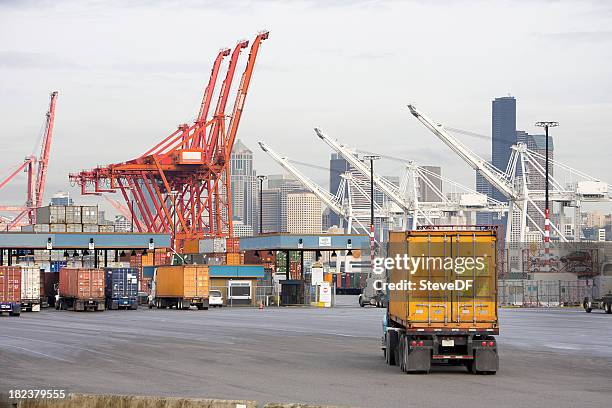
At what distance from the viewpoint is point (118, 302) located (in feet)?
253

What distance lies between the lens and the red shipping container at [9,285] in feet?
214

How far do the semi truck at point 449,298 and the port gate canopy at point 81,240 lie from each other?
2714 inches

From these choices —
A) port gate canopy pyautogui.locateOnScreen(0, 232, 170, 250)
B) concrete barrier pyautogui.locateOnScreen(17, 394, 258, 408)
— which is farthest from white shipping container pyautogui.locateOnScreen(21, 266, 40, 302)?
concrete barrier pyautogui.locateOnScreen(17, 394, 258, 408)

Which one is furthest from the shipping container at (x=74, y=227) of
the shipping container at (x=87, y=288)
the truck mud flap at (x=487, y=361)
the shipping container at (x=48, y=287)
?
the truck mud flap at (x=487, y=361)

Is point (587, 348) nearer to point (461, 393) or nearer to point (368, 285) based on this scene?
point (461, 393)

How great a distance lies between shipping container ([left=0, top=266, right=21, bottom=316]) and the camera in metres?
65.1

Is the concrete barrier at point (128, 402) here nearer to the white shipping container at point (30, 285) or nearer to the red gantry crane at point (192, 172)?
the white shipping container at point (30, 285)

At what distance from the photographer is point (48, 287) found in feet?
283

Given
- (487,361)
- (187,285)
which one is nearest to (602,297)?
(187,285)

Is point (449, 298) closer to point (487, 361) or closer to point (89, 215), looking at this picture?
point (487, 361)

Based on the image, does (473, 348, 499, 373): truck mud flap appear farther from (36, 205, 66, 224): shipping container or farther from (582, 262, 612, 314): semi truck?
(36, 205, 66, 224): shipping container

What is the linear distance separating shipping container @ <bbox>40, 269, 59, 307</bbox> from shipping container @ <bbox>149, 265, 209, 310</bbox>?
1081 cm

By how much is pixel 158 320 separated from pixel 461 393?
3710cm

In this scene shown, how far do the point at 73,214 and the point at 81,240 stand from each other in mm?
15423
